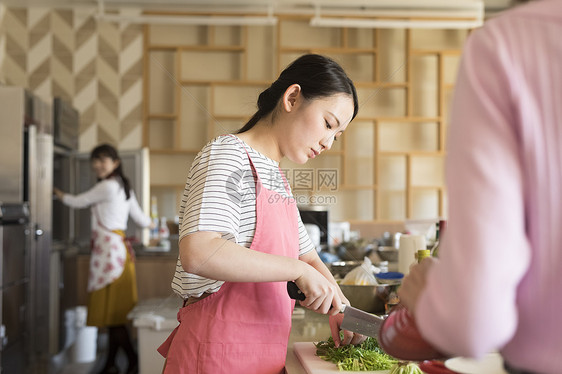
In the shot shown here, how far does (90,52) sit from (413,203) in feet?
10.5

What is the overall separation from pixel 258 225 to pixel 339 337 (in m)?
0.28

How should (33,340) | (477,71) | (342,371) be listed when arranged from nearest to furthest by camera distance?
(477,71) → (342,371) → (33,340)

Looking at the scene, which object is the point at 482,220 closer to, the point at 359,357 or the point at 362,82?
the point at 359,357

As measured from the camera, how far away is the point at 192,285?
1.02m

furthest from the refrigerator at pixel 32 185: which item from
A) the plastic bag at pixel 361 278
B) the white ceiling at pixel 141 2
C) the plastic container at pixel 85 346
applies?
the plastic bag at pixel 361 278

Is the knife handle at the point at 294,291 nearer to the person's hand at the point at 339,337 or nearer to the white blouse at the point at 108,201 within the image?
the person's hand at the point at 339,337

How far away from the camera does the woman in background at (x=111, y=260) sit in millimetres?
3438

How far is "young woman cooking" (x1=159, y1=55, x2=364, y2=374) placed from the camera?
36.2 inches

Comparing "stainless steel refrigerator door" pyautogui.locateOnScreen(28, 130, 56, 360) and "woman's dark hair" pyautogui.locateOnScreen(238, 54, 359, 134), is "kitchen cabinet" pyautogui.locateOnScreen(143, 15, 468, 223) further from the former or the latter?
"woman's dark hair" pyautogui.locateOnScreen(238, 54, 359, 134)

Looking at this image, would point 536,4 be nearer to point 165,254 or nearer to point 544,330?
point 544,330

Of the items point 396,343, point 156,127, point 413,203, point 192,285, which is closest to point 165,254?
point 156,127

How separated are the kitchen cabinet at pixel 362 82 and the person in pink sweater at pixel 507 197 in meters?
4.46

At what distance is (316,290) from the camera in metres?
0.91

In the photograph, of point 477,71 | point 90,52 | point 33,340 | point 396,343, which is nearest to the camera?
point 477,71
